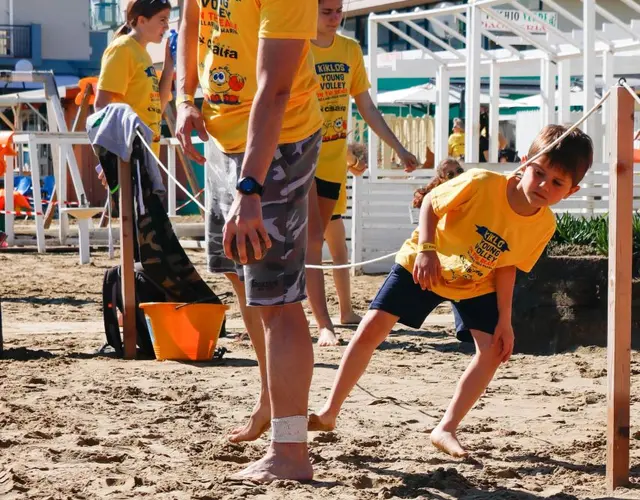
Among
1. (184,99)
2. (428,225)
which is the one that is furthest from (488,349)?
(184,99)

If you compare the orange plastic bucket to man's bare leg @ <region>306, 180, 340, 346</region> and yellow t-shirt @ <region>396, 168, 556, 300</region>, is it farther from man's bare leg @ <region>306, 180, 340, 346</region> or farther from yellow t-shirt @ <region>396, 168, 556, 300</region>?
yellow t-shirt @ <region>396, 168, 556, 300</region>

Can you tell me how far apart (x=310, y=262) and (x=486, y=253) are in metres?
2.58

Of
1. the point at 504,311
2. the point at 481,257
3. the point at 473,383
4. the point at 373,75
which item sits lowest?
the point at 473,383

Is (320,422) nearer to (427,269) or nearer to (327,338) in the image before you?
(427,269)

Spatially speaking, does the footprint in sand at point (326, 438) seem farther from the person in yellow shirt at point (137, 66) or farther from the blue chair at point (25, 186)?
the blue chair at point (25, 186)

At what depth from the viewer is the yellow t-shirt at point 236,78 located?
11.8ft

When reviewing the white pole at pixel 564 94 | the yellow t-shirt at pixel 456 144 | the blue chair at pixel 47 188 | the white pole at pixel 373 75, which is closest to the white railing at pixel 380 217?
the white pole at pixel 373 75

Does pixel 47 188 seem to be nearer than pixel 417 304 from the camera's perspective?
No

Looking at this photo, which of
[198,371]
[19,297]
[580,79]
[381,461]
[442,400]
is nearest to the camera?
[381,461]

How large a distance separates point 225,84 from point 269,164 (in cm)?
47

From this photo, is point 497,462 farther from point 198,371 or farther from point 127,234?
point 127,234

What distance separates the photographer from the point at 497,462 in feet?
13.1

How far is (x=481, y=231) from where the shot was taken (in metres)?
4.20

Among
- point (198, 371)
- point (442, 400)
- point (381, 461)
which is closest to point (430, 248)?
point (381, 461)
